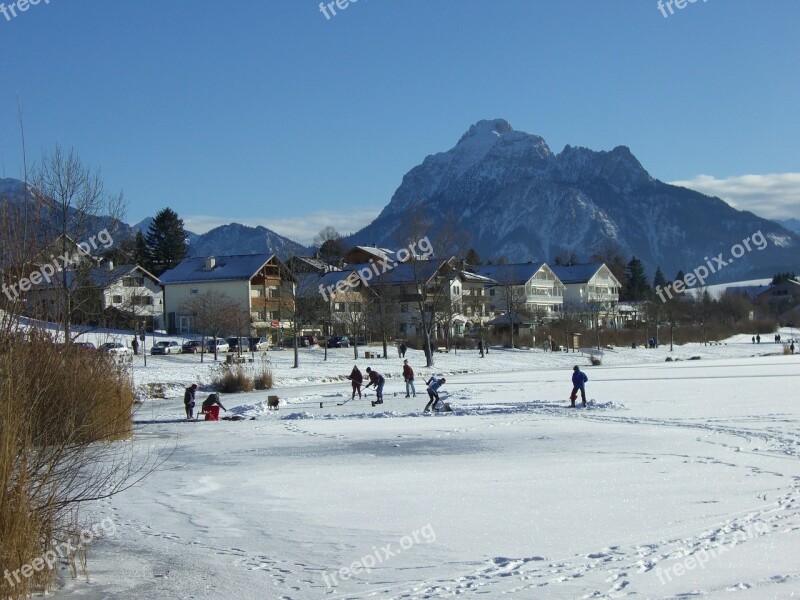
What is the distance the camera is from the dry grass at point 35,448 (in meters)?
7.71

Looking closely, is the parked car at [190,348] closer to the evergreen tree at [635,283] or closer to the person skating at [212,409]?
the person skating at [212,409]

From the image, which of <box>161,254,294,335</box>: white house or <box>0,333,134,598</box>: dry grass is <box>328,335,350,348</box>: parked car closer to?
<box>161,254,294,335</box>: white house

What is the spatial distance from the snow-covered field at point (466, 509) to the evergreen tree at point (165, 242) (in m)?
75.8

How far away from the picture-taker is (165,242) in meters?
99.7

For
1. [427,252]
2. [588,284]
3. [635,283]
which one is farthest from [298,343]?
[635,283]

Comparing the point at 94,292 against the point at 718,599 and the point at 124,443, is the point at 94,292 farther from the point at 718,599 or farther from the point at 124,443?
the point at 718,599

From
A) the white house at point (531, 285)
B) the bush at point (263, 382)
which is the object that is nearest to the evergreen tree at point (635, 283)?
the white house at point (531, 285)

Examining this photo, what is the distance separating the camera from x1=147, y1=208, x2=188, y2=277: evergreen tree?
324 feet

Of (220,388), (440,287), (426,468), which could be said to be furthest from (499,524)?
(440,287)

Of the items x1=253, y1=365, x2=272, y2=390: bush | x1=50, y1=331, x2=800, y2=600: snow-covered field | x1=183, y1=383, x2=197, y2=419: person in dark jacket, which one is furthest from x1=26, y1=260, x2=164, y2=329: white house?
x1=253, y1=365, x2=272, y2=390: bush

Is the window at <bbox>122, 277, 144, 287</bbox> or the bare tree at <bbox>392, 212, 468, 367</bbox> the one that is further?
the bare tree at <bbox>392, 212, 468, 367</bbox>

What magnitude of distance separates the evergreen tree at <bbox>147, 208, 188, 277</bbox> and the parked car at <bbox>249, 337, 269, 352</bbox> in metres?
30.8

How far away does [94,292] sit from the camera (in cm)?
3594

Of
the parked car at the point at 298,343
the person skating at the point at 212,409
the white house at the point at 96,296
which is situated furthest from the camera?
the parked car at the point at 298,343
